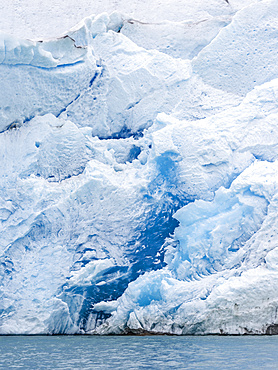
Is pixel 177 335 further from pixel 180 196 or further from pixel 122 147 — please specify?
pixel 122 147

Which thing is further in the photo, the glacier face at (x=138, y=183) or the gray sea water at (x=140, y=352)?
the glacier face at (x=138, y=183)

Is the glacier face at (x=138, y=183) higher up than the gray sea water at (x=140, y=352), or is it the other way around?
the glacier face at (x=138, y=183)

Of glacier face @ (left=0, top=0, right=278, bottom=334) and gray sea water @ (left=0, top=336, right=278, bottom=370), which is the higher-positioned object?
glacier face @ (left=0, top=0, right=278, bottom=334)

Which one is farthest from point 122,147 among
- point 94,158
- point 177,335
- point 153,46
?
point 177,335

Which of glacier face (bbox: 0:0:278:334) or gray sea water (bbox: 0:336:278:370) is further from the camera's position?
glacier face (bbox: 0:0:278:334)
